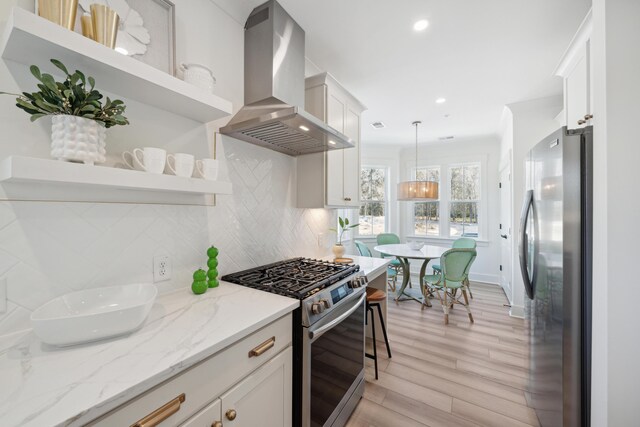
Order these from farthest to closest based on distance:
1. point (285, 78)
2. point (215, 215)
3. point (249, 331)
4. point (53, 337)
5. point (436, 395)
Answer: point (436, 395), point (285, 78), point (215, 215), point (249, 331), point (53, 337)

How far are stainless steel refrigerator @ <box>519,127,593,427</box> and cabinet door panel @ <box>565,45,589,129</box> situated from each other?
94 cm

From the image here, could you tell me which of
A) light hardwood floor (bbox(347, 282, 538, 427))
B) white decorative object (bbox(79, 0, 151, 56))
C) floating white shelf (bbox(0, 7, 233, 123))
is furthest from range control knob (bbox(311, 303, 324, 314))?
white decorative object (bbox(79, 0, 151, 56))

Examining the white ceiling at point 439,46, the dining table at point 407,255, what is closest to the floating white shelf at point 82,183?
the white ceiling at point 439,46

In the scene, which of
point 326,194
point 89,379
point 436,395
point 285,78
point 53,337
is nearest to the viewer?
point 89,379

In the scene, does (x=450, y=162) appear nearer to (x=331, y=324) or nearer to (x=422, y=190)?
(x=422, y=190)

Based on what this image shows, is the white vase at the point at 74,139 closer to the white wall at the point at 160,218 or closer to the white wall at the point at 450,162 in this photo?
the white wall at the point at 160,218

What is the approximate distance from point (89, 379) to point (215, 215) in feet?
3.44

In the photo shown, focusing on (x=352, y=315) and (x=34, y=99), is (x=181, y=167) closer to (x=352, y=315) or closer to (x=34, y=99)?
(x=34, y=99)

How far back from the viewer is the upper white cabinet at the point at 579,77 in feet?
6.20

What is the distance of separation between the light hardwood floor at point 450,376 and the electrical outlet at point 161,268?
152 centimetres

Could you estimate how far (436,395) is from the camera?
1957mm

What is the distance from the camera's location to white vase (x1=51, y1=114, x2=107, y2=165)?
88 cm

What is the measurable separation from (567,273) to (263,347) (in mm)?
1520

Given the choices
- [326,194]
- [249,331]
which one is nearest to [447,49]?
[326,194]
